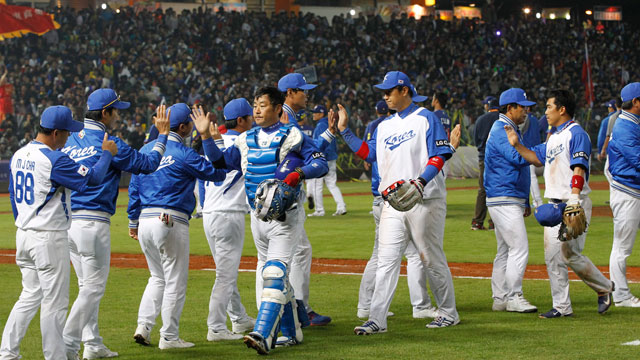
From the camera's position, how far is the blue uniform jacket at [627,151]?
8648 millimetres

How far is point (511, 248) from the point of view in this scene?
8633 mm

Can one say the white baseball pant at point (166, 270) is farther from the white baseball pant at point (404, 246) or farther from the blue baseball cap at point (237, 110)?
the white baseball pant at point (404, 246)

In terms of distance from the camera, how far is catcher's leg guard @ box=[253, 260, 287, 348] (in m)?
6.51

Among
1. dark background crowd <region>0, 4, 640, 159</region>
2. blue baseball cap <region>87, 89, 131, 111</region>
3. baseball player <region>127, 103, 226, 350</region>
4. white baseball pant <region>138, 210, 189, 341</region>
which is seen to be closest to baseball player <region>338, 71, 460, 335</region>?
baseball player <region>127, 103, 226, 350</region>

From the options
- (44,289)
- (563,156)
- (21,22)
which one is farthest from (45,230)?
(21,22)

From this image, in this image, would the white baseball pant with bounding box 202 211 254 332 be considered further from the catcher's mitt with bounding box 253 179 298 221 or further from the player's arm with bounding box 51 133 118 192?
the player's arm with bounding box 51 133 118 192

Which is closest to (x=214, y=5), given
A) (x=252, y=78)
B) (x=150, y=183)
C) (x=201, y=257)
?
(x=252, y=78)

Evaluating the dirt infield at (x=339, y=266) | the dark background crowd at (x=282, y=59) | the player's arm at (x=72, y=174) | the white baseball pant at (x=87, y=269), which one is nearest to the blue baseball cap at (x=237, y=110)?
the white baseball pant at (x=87, y=269)

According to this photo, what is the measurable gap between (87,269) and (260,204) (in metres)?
1.53

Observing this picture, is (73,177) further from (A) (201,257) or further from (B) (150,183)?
(A) (201,257)

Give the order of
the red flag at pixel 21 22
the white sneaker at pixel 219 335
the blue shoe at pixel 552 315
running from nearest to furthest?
the white sneaker at pixel 219 335 < the blue shoe at pixel 552 315 < the red flag at pixel 21 22

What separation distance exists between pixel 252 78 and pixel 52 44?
867 centimetres

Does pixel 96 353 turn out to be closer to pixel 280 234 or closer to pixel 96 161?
pixel 96 161

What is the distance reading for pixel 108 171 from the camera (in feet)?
22.7
